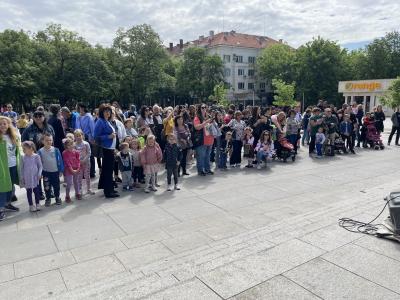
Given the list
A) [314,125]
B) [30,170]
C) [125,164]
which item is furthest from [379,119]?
[30,170]

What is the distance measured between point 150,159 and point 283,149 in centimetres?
519

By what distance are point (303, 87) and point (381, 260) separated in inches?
2214

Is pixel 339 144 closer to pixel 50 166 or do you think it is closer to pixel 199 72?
pixel 50 166

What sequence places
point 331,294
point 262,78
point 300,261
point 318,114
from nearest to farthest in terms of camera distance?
point 331,294 < point 300,261 < point 318,114 < point 262,78

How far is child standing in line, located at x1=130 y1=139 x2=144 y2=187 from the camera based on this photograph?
775 centimetres

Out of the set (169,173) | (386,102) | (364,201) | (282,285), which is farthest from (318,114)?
(386,102)

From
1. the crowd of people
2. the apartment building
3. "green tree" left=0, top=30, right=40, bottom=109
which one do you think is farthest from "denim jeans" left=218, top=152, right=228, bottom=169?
the apartment building

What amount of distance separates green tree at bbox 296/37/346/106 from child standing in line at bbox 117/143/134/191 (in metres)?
53.0

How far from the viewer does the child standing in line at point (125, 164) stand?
7.42 m

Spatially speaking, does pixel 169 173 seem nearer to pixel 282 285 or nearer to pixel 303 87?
pixel 282 285

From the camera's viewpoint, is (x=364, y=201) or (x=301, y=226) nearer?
(x=301, y=226)

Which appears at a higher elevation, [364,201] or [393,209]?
[393,209]

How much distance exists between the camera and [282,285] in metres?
3.62

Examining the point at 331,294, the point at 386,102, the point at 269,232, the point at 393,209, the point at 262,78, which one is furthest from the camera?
the point at 262,78
